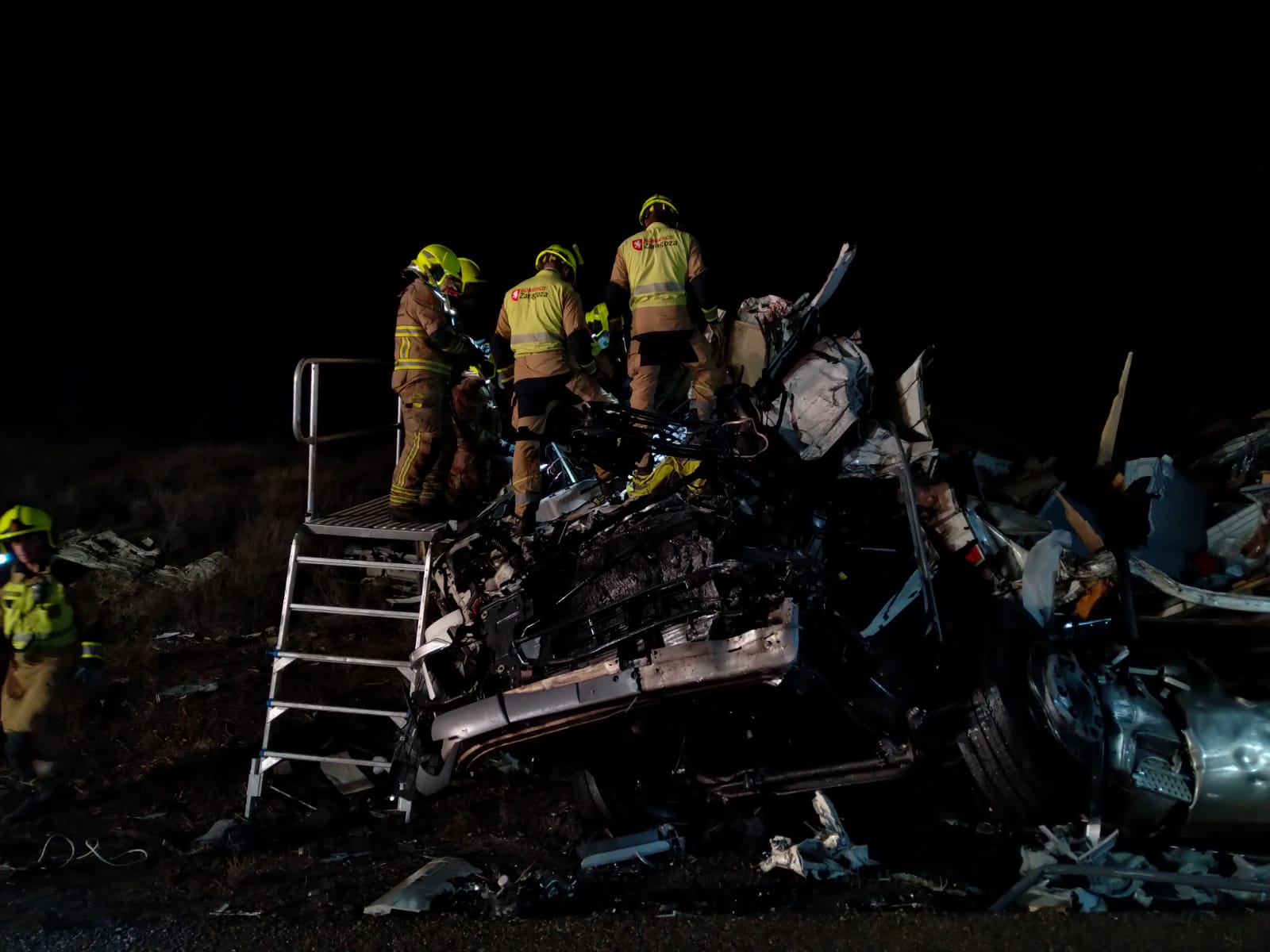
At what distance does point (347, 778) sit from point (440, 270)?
10.5 feet

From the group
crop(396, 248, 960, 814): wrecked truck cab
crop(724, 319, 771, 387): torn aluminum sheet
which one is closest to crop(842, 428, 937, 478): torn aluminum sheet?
crop(396, 248, 960, 814): wrecked truck cab

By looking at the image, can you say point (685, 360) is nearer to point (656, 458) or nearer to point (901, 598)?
point (656, 458)

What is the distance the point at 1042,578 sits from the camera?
4469 mm

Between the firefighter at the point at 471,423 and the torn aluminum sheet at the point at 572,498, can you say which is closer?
the torn aluminum sheet at the point at 572,498

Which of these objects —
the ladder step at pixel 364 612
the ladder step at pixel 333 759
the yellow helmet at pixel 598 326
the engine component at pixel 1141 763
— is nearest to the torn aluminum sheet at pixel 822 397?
the yellow helmet at pixel 598 326

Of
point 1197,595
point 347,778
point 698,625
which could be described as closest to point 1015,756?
point 698,625

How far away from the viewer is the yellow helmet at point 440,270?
5.92 meters

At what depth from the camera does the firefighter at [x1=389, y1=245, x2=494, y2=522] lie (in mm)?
5918

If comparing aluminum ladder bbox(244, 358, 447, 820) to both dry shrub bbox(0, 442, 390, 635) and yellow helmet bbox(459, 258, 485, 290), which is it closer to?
yellow helmet bbox(459, 258, 485, 290)

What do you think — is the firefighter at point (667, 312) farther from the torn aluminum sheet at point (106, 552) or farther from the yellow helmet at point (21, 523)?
the torn aluminum sheet at point (106, 552)

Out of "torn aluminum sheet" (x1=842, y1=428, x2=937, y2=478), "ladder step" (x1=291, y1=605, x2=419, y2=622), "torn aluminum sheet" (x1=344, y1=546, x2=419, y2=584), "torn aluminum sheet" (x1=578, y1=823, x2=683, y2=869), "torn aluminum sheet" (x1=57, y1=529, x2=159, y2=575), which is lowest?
"torn aluminum sheet" (x1=578, y1=823, x2=683, y2=869)

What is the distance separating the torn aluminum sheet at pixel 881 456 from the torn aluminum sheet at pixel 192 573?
5.20 metres

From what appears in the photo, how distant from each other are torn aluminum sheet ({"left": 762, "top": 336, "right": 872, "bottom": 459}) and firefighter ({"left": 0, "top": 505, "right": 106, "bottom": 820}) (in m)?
4.20

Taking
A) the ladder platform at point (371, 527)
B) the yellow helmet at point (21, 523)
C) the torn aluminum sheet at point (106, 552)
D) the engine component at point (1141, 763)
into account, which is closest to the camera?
the engine component at point (1141, 763)
